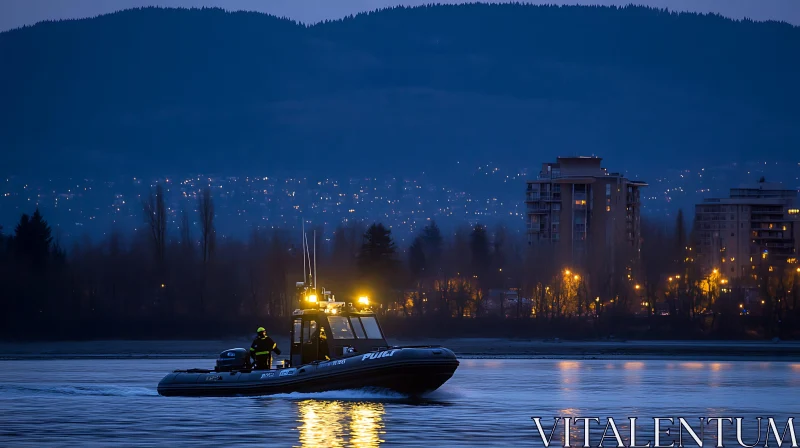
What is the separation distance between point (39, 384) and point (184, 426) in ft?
66.8

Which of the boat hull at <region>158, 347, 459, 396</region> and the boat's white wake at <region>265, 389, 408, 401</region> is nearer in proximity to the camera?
the boat hull at <region>158, 347, 459, 396</region>

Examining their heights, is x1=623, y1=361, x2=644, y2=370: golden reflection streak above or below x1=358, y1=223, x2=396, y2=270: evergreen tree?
below

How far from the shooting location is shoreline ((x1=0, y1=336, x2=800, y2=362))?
87694 millimetres

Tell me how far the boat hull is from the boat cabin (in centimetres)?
130

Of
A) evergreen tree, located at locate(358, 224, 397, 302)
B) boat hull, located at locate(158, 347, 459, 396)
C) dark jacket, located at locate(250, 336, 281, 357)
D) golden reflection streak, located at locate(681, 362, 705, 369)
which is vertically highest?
evergreen tree, located at locate(358, 224, 397, 302)

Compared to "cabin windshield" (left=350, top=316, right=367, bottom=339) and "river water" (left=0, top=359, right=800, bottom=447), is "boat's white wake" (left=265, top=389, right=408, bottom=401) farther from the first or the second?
"cabin windshield" (left=350, top=316, right=367, bottom=339)

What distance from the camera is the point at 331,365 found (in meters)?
44.9

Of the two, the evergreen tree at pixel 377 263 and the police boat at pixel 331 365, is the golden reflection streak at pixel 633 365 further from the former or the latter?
the evergreen tree at pixel 377 263

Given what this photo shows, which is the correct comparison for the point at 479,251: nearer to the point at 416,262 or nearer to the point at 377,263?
the point at 416,262

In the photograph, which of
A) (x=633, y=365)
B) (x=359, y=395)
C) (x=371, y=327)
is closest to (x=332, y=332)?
(x=371, y=327)

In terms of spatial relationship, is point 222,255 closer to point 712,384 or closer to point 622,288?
point 622,288

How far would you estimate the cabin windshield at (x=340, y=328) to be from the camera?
46.8 metres

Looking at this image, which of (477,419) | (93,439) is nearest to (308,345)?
(477,419)

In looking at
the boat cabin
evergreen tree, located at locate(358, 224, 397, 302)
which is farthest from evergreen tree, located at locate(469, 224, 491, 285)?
the boat cabin
